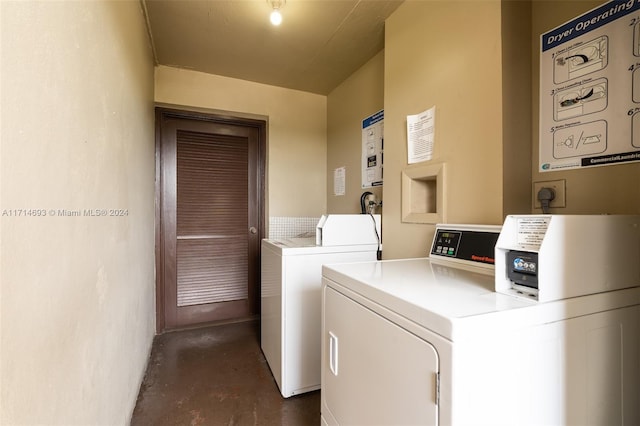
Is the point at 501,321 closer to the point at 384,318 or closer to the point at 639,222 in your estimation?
the point at 384,318

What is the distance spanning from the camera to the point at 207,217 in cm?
285

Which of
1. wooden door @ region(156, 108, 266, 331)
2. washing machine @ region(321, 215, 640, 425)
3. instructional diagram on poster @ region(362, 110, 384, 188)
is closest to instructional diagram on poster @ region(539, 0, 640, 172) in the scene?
washing machine @ region(321, 215, 640, 425)

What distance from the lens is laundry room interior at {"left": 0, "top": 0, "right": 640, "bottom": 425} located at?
65 cm

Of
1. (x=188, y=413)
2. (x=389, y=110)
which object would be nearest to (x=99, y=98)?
(x=389, y=110)

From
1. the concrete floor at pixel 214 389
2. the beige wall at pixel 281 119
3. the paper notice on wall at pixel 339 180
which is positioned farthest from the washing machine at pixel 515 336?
the beige wall at pixel 281 119

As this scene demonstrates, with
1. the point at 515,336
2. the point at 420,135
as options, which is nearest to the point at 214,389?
the point at 515,336

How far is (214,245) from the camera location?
113 inches

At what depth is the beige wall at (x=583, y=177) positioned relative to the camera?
1053mm

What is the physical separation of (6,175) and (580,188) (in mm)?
1783

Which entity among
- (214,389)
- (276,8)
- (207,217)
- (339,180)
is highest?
(276,8)

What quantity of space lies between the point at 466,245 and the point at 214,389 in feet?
5.81

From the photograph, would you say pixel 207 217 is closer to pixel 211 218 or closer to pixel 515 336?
pixel 211 218

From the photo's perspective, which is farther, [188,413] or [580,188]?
[188,413]

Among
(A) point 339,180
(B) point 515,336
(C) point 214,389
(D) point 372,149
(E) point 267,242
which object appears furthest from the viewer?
(A) point 339,180
